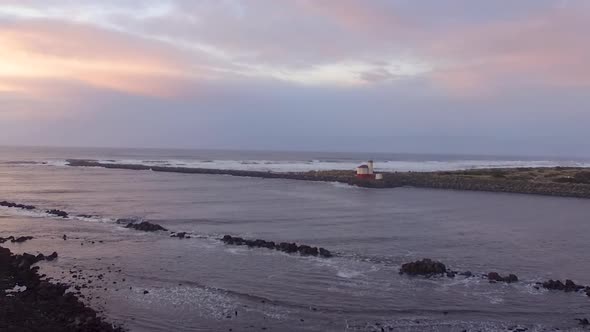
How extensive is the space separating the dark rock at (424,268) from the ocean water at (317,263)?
1.91ft

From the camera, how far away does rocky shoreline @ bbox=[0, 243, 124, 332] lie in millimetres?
11234

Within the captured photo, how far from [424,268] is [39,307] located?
39.5 ft

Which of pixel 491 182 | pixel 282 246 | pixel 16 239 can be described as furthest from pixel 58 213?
pixel 491 182

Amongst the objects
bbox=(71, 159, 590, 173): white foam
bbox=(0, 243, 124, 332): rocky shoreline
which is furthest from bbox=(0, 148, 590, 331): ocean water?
bbox=(71, 159, 590, 173): white foam

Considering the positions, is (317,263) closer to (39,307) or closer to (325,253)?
(325,253)

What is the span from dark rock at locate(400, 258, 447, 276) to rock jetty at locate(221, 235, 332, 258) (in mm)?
3438

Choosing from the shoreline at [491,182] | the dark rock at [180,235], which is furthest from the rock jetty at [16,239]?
the shoreline at [491,182]

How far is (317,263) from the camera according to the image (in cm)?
1852

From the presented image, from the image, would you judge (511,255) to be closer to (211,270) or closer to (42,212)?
(211,270)

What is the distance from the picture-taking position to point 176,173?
257ft

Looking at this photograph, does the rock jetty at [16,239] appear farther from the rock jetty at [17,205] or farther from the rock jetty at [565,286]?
the rock jetty at [565,286]

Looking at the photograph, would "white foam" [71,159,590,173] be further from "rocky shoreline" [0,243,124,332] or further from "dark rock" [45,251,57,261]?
"rocky shoreline" [0,243,124,332]

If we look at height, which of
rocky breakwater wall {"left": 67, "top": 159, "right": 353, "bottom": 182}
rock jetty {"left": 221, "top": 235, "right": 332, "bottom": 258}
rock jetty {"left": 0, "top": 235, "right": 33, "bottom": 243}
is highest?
rocky breakwater wall {"left": 67, "top": 159, "right": 353, "bottom": 182}

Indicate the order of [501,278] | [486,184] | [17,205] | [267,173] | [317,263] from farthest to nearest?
[267,173], [486,184], [17,205], [317,263], [501,278]
